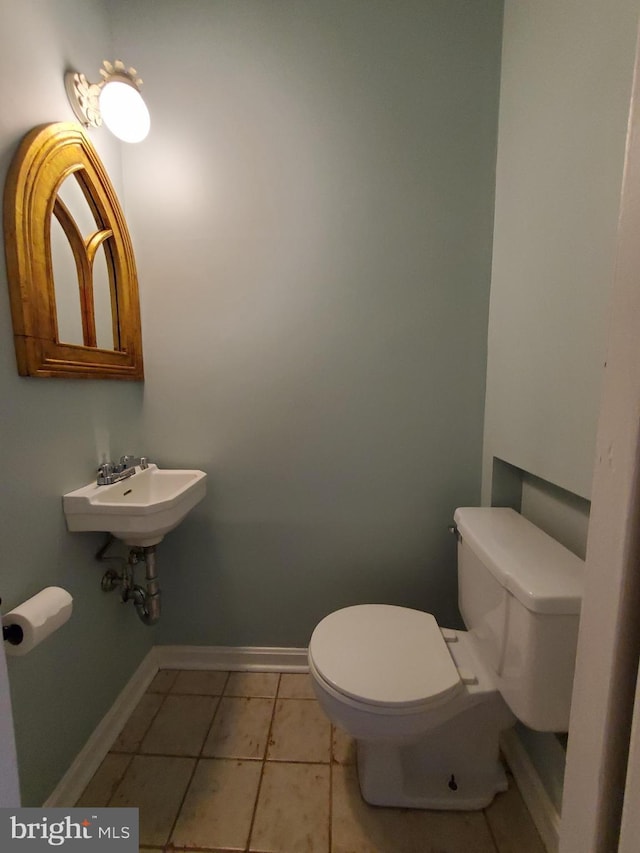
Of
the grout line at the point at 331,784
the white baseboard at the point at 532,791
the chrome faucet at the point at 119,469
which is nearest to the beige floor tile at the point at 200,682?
the grout line at the point at 331,784

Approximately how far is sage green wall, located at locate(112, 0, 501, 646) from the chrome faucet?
0.11 metres

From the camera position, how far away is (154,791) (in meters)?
1.03

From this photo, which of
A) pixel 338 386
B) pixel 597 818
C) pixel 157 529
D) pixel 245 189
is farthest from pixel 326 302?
pixel 597 818

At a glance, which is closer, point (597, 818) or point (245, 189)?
point (597, 818)

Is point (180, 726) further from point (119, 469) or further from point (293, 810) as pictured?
point (119, 469)

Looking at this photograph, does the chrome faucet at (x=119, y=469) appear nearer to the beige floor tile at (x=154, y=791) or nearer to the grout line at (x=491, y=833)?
the beige floor tile at (x=154, y=791)

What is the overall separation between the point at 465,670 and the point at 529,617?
336 millimetres

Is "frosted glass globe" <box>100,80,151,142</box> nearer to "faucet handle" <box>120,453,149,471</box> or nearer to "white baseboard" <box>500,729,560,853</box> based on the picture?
"faucet handle" <box>120,453,149,471</box>

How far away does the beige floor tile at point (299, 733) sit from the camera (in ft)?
3.71

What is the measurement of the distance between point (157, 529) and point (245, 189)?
122 cm

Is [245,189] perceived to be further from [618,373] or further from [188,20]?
[618,373]

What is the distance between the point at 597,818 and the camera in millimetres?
366

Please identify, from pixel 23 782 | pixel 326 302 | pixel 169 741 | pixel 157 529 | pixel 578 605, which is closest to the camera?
pixel 578 605

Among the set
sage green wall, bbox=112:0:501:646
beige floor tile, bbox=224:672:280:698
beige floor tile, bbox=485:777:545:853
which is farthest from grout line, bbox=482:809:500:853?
beige floor tile, bbox=224:672:280:698
